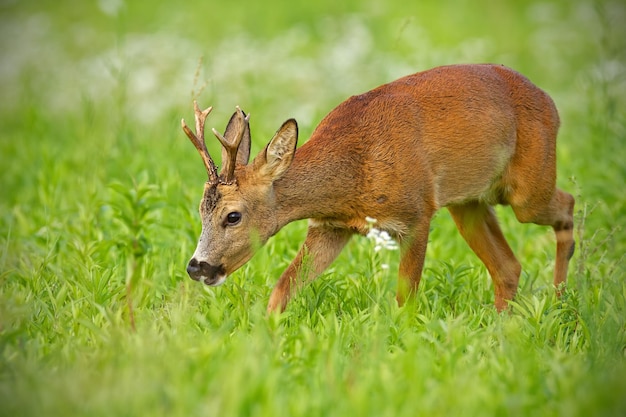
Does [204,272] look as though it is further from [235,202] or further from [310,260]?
[310,260]

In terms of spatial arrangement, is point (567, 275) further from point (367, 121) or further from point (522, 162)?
point (367, 121)

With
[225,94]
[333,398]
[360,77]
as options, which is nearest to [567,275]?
[333,398]

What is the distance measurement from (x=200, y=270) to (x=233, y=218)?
380 millimetres

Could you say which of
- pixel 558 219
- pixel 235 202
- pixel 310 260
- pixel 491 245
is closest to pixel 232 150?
pixel 235 202

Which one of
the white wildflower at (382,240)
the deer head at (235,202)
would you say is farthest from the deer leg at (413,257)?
the deer head at (235,202)

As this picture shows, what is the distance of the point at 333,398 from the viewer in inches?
148

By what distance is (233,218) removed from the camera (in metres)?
5.30

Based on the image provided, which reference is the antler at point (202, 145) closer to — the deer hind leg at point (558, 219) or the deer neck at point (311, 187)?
the deer neck at point (311, 187)

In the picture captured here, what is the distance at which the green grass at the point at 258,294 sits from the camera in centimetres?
376

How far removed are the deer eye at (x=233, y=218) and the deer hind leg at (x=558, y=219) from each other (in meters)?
2.04

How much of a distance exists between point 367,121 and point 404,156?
1.10 ft

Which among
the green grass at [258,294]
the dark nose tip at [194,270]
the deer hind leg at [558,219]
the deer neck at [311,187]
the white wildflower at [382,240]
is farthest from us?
the deer hind leg at [558,219]

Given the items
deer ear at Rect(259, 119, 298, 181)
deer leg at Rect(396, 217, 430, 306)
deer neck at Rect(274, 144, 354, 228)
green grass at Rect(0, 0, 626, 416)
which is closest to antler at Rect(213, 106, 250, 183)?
deer ear at Rect(259, 119, 298, 181)

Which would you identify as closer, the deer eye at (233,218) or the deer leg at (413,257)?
the deer eye at (233,218)
